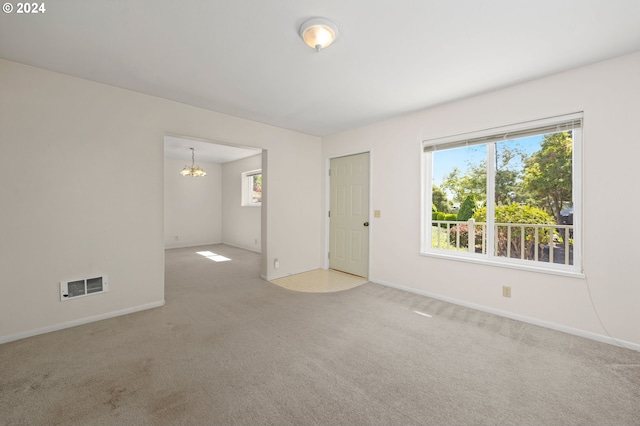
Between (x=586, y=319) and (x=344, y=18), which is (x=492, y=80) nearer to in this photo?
(x=344, y=18)

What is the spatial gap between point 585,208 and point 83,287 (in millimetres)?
4867

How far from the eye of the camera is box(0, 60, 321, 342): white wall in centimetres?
235

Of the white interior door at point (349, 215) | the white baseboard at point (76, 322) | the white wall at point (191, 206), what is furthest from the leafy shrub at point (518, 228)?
the white wall at point (191, 206)

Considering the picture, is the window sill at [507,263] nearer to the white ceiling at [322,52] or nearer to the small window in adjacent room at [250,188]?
the white ceiling at [322,52]

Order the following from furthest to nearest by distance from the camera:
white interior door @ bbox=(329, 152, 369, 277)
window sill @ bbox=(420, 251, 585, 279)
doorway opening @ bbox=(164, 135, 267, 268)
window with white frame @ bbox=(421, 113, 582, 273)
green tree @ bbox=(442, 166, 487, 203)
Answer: doorway opening @ bbox=(164, 135, 267, 268)
white interior door @ bbox=(329, 152, 369, 277)
green tree @ bbox=(442, 166, 487, 203)
window with white frame @ bbox=(421, 113, 582, 273)
window sill @ bbox=(420, 251, 585, 279)

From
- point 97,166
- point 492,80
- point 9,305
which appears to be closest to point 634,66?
point 492,80

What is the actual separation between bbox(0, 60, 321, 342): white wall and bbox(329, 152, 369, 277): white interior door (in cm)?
216

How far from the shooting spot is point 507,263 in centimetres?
290

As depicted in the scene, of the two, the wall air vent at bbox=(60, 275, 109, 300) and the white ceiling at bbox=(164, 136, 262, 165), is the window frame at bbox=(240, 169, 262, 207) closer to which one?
the white ceiling at bbox=(164, 136, 262, 165)

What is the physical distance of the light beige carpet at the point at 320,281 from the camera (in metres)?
3.83

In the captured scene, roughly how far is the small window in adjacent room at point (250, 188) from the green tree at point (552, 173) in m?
5.65

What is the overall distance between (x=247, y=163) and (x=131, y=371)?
5.64 metres

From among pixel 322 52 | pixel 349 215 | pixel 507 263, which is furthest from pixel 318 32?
pixel 349 215

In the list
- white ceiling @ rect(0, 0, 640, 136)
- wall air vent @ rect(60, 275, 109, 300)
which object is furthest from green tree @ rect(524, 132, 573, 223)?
wall air vent @ rect(60, 275, 109, 300)
